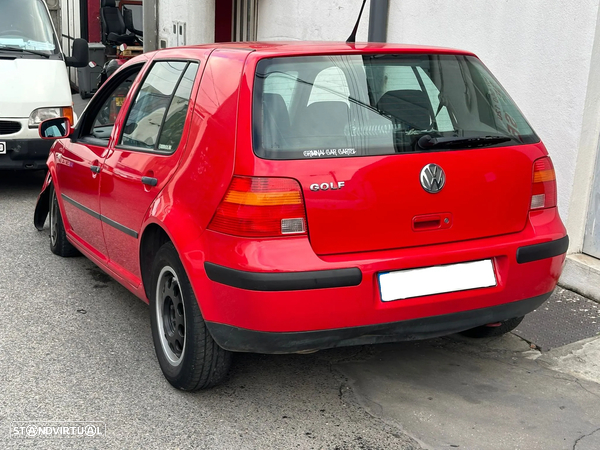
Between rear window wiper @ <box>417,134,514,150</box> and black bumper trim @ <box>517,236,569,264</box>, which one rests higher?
rear window wiper @ <box>417,134,514,150</box>

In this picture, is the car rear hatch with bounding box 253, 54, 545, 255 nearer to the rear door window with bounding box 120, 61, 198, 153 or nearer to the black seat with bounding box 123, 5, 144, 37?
the rear door window with bounding box 120, 61, 198, 153

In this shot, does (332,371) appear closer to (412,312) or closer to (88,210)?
(412,312)

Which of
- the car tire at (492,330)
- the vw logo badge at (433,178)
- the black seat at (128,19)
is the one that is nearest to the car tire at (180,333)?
the vw logo badge at (433,178)

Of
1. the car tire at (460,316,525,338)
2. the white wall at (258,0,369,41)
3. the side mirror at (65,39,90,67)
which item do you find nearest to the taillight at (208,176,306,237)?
the car tire at (460,316,525,338)

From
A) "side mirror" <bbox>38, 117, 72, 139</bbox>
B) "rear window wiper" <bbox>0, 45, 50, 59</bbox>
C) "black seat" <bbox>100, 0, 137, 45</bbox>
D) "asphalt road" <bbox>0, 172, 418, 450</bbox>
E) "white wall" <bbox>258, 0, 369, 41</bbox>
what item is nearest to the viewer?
"asphalt road" <bbox>0, 172, 418, 450</bbox>

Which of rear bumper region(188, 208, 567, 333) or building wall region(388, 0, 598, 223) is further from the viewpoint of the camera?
building wall region(388, 0, 598, 223)

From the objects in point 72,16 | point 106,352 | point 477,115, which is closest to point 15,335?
point 106,352

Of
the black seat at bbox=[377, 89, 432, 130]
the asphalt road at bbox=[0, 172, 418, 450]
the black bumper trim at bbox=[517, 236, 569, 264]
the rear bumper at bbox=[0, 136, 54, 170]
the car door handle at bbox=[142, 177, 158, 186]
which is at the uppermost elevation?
the black seat at bbox=[377, 89, 432, 130]

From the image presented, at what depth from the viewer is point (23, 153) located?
7.90 metres

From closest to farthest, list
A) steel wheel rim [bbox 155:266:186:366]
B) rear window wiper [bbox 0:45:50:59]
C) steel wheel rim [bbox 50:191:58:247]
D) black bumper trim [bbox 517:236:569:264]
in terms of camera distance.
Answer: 1. black bumper trim [bbox 517:236:569:264]
2. steel wheel rim [bbox 155:266:186:366]
3. steel wheel rim [bbox 50:191:58:247]
4. rear window wiper [bbox 0:45:50:59]

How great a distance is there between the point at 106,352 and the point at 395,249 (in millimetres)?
1818

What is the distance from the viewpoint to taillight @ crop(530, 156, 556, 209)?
11.5ft

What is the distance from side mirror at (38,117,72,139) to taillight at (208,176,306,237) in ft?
8.30

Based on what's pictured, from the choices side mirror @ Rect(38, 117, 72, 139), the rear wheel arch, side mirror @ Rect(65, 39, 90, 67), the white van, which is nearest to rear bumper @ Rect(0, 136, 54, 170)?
the white van
